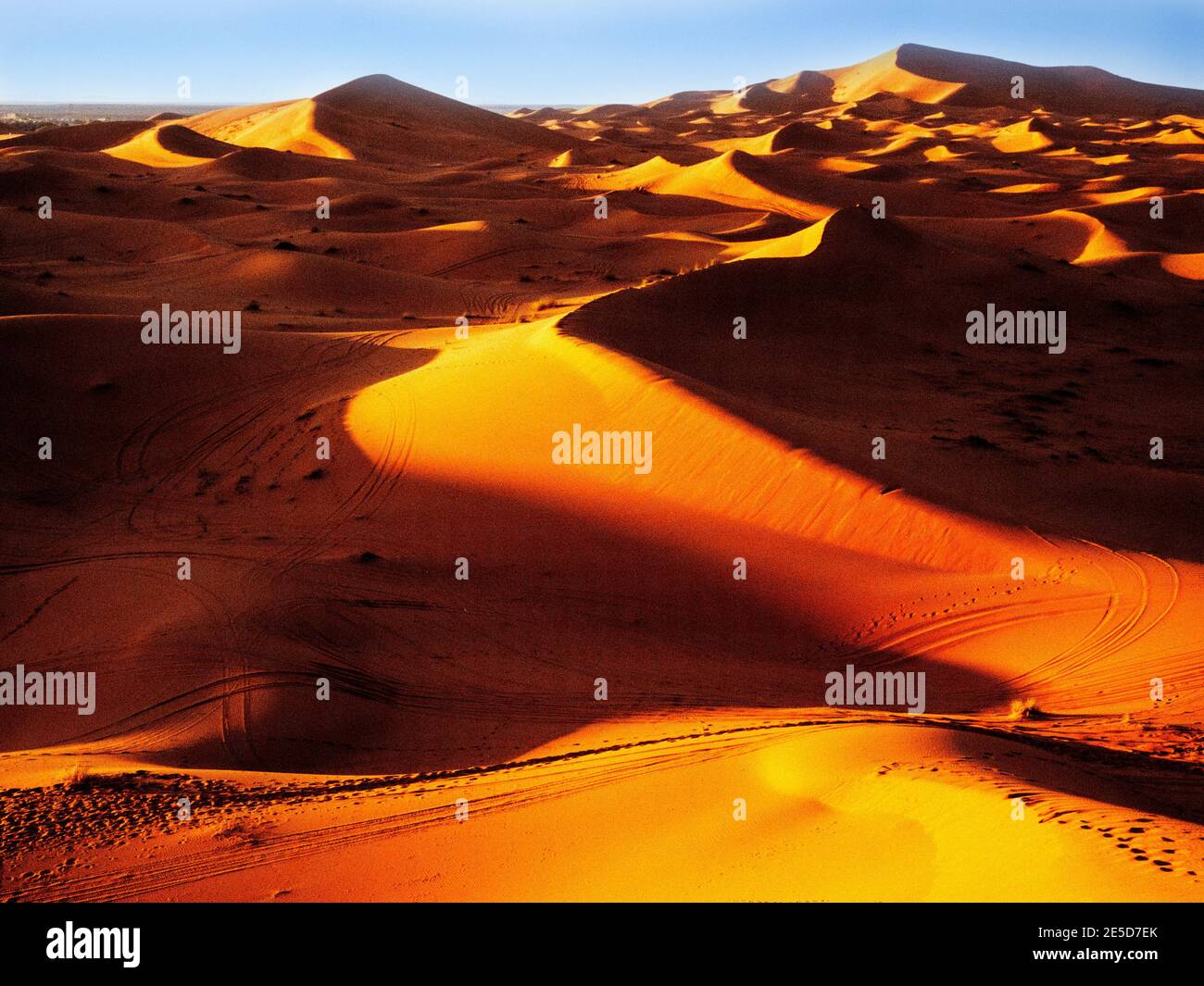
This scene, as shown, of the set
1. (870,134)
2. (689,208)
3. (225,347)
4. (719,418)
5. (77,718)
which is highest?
(870,134)

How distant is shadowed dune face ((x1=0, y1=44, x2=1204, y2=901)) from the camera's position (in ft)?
17.3

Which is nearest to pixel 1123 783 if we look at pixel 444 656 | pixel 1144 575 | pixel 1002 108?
pixel 1144 575

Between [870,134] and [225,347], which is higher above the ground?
[870,134]

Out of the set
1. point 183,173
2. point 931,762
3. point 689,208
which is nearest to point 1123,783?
point 931,762

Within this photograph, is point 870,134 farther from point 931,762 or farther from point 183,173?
point 931,762

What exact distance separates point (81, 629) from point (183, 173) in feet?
129

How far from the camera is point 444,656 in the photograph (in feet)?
29.8

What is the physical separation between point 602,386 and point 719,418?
182 centimetres

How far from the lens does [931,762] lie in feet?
19.1

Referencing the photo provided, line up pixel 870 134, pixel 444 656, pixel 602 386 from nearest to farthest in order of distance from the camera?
pixel 444 656 < pixel 602 386 < pixel 870 134

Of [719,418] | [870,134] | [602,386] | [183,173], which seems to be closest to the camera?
[719,418]

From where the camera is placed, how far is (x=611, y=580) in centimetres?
1045

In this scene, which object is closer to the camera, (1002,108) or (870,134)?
(870,134)

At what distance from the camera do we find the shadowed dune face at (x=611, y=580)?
207 inches
